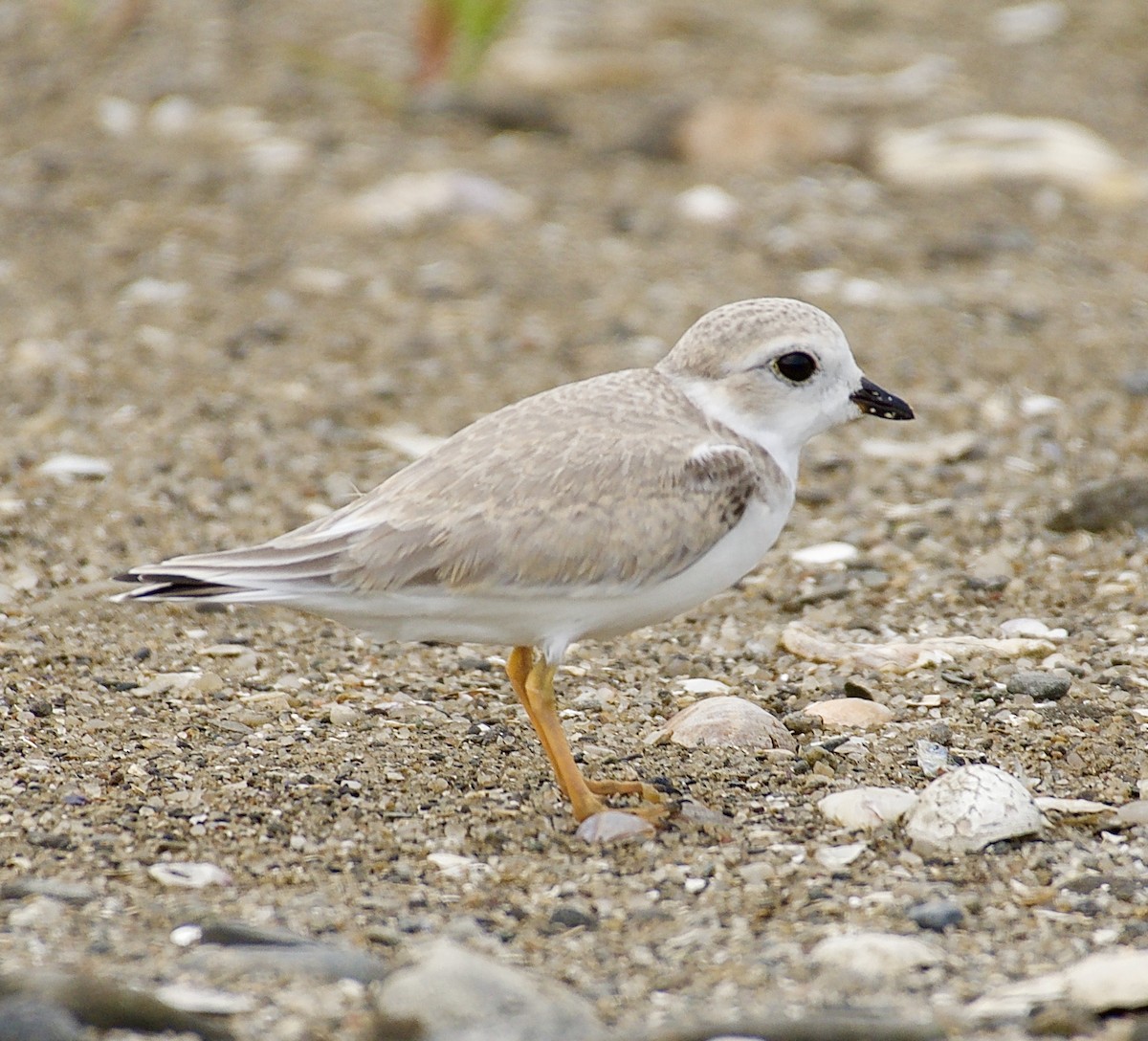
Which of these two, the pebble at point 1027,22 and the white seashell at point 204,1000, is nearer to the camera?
the white seashell at point 204,1000

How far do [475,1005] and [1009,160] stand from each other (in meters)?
7.65

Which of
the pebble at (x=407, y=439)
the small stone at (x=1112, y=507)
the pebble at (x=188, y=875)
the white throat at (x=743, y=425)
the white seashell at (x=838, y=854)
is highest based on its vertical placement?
the white throat at (x=743, y=425)

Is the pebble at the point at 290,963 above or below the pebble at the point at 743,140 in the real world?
below

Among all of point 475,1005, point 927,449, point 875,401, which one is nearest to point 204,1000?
point 475,1005

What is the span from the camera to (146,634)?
17.4 feet

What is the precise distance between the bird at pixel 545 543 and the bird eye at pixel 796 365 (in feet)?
0.11

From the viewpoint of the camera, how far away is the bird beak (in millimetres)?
4543

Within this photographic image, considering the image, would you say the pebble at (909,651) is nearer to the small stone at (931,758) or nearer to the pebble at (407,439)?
the small stone at (931,758)

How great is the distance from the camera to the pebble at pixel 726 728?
177 inches

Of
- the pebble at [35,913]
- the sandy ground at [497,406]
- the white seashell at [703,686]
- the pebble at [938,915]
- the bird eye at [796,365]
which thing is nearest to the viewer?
the pebble at [35,913]

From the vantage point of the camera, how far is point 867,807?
13.2 ft

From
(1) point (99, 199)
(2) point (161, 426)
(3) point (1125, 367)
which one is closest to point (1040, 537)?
(3) point (1125, 367)

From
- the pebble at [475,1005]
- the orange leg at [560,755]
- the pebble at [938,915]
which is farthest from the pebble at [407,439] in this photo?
the pebble at [475,1005]

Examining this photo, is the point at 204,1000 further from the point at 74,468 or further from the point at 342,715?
the point at 74,468
